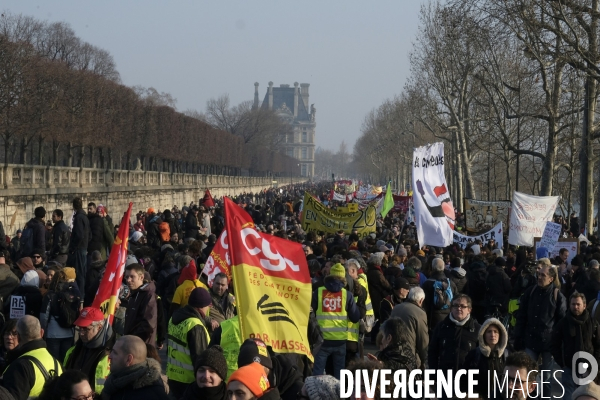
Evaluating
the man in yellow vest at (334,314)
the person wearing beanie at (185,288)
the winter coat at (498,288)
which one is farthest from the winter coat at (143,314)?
the winter coat at (498,288)

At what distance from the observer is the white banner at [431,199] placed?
12.1 metres

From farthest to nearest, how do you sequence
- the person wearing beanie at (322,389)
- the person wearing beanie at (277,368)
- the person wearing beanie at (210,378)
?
the person wearing beanie at (277,368), the person wearing beanie at (210,378), the person wearing beanie at (322,389)

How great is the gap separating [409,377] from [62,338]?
3.91 m

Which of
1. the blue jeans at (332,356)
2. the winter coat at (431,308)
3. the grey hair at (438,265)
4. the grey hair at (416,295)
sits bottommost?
the blue jeans at (332,356)

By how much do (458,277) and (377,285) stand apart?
38.1 inches

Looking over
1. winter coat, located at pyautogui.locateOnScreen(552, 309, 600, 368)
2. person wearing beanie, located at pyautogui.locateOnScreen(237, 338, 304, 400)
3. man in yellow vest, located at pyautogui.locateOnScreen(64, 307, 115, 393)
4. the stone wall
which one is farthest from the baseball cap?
the stone wall

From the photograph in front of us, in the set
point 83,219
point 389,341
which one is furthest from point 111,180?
point 389,341

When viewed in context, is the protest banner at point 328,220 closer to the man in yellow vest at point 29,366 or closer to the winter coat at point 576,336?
the winter coat at point 576,336

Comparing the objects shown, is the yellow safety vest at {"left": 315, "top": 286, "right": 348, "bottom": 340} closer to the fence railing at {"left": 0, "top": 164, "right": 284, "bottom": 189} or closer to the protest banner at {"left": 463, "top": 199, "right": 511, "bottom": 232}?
the protest banner at {"left": 463, "top": 199, "right": 511, "bottom": 232}

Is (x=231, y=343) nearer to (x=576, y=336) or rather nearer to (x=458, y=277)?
(x=576, y=336)

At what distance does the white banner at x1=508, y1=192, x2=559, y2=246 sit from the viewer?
15.8 m

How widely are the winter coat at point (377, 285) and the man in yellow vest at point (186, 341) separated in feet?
15.2

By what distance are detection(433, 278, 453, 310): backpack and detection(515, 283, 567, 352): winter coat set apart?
4.38 feet

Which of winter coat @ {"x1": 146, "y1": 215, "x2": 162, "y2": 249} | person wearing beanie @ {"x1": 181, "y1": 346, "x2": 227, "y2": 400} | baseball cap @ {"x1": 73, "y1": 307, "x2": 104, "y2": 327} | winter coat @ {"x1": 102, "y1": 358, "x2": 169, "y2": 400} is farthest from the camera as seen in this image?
winter coat @ {"x1": 146, "y1": 215, "x2": 162, "y2": 249}
